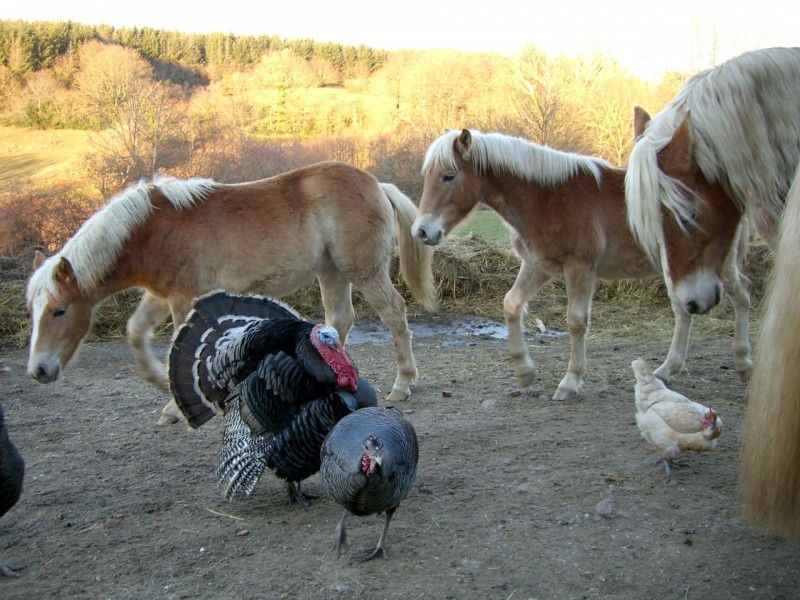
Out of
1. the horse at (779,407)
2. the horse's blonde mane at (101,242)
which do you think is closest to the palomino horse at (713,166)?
the horse at (779,407)

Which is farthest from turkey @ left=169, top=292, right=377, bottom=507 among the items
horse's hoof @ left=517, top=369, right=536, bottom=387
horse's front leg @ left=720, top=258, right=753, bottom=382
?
horse's front leg @ left=720, top=258, right=753, bottom=382

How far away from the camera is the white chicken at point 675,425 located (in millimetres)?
3436

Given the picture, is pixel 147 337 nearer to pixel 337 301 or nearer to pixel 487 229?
pixel 337 301

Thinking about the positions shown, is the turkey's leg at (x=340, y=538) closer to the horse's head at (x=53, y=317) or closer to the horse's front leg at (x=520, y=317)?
the horse's front leg at (x=520, y=317)

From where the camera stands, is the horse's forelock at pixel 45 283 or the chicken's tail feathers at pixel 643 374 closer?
the chicken's tail feathers at pixel 643 374

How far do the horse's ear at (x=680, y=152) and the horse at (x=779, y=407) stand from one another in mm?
1032

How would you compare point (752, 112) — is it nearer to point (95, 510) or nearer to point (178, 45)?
point (95, 510)

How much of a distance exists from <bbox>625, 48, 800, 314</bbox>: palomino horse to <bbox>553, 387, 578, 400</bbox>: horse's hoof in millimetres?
1748

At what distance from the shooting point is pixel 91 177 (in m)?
12.4

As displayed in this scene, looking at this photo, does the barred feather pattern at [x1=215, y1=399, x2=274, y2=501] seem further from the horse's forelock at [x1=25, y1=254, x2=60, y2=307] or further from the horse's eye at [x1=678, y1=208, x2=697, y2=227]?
the horse's eye at [x1=678, y1=208, x2=697, y2=227]

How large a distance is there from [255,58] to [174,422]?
1055 inches

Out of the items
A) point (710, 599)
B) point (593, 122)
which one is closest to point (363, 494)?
point (710, 599)

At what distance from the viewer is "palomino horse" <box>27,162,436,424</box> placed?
5.10m

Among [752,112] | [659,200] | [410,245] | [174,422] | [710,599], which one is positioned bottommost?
[174,422]
